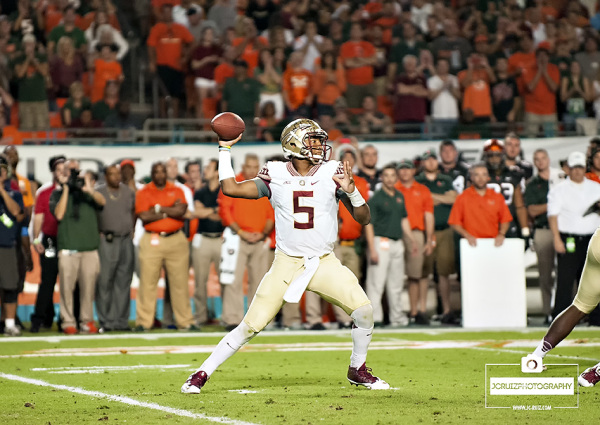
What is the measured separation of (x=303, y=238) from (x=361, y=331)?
80cm

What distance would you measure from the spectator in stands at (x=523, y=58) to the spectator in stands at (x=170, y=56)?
5572 millimetres

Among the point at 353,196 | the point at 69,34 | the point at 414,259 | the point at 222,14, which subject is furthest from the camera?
the point at 222,14

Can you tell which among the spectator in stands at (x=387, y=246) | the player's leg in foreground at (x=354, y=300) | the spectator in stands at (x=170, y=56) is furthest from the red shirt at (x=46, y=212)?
the player's leg in foreground at (x=354, y=300)

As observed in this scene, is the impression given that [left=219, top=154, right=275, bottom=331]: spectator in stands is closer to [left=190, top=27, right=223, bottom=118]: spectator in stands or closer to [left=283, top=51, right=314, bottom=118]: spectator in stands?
[left=283, top=51, right=314, bottom=118]: spectator in stands

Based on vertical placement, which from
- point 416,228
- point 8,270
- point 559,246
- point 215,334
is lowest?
point 215,334

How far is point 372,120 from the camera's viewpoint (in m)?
17.4

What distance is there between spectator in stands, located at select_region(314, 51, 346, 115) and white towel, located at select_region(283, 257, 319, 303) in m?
9.99

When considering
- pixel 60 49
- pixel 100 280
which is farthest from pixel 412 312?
pixel 60 49

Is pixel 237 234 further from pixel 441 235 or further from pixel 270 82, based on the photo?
pixel 270 82

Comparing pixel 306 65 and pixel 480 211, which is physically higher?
pixel 306 65

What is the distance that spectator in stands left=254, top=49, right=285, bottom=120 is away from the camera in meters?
17.7

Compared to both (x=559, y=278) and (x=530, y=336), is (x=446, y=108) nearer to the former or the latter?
(x=559, y=278)

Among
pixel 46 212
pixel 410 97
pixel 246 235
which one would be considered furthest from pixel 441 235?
pixel 46 212

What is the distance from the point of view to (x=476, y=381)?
8.36m
